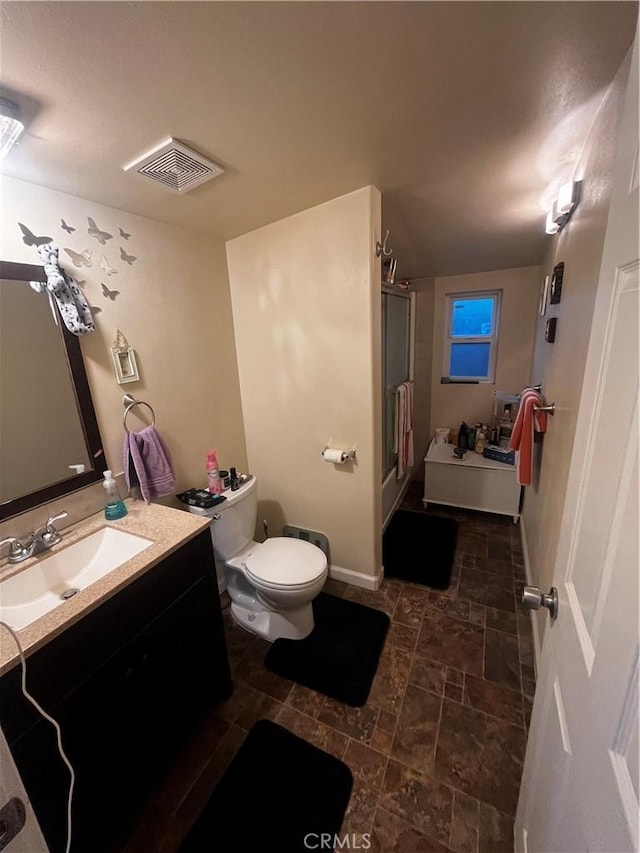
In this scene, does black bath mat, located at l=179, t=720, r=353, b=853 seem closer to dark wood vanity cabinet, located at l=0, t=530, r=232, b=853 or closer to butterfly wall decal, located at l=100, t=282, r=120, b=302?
dark wood vanity cabinet, located at l=0, t=530, r=232, b=853

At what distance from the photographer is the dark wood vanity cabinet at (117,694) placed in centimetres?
83

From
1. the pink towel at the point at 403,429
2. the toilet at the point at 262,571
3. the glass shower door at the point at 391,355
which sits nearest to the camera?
the toilet at the point at 262,571

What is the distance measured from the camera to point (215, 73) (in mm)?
797

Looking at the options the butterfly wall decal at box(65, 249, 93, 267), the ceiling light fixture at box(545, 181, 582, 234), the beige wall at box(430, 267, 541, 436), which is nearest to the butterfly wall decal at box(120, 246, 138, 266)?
the butterfly wall decal at box(65, 249, 93, 267)

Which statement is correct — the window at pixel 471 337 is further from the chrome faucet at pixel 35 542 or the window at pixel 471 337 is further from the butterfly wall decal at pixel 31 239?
the chrome faucet at pixel 35 542

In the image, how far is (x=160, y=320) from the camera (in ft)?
5.44

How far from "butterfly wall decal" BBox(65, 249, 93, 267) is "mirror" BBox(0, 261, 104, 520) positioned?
15cm

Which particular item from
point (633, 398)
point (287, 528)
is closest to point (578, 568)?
point (633, 398)

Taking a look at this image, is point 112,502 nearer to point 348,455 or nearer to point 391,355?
point 348,455

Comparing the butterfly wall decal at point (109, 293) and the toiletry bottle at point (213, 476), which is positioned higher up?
the butterfly wall decal at point (109, 293)

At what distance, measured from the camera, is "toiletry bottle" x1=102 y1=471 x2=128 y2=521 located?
136 centimetres

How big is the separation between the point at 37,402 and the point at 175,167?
1.02 meters

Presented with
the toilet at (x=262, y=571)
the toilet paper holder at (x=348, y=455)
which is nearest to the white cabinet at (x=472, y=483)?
the toilet paper holder at (x=348, y=455)

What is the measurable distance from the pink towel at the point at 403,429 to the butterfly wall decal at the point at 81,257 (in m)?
2.11
